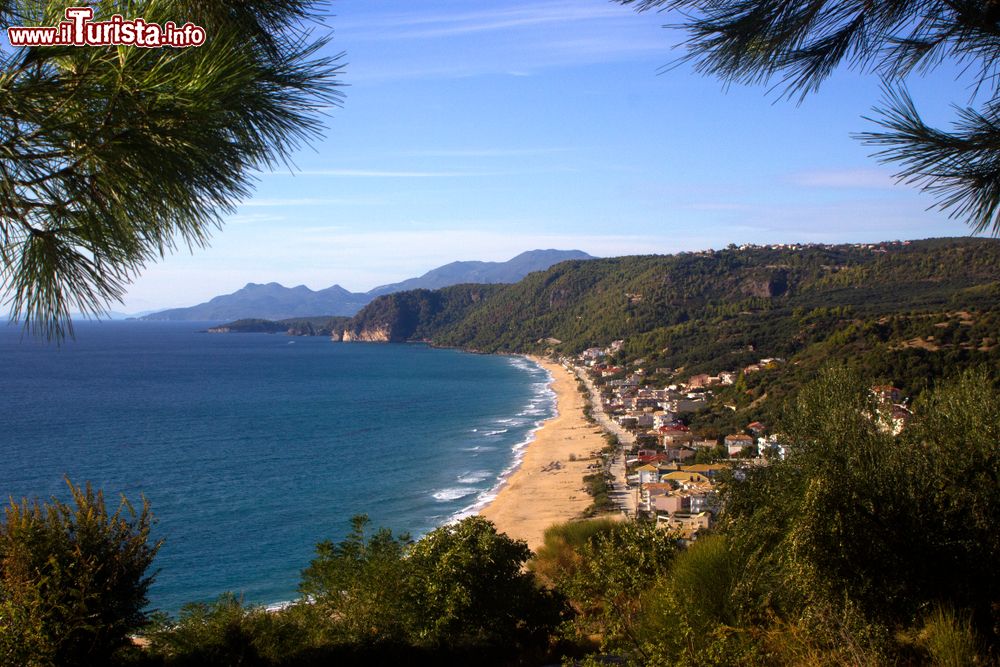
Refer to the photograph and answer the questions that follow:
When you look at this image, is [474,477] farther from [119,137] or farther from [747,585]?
[119,137]

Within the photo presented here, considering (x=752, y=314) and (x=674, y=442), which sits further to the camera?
(x=752, y=314)

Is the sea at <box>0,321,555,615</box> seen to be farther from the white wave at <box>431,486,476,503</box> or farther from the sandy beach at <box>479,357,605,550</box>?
the sandy beach at <box>479,357,605,550</box>

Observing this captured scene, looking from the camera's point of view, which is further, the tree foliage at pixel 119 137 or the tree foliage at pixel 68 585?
the tree foliage at pixel 68 585

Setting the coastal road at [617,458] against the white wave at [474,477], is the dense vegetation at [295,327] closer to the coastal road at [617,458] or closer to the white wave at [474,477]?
the coastal road at [617,458]

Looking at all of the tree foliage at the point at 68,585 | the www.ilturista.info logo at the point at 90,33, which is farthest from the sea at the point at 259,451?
the tree foliage at the point at 68,585

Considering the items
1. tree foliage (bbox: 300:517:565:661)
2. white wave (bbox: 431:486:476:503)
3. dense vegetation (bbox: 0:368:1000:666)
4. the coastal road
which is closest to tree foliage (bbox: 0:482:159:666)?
dense vegetation (bbox: 0:368:1000:666)

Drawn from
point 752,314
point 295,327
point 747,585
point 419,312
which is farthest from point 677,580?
point 295,327

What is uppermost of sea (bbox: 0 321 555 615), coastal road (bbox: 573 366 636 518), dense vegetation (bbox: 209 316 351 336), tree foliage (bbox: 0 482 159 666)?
dense vegetation (bbox: 209 316 351 336)
